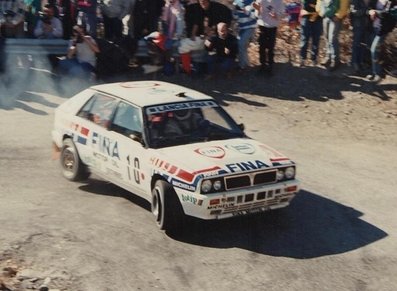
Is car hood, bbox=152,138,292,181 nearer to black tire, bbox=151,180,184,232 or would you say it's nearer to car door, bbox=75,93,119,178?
black tire, bbox=151,180,184,232

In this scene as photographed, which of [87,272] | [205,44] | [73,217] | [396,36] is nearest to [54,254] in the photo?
[87,272]

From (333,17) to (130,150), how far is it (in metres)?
8.12

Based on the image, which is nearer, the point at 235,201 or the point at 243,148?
the point at 235,201

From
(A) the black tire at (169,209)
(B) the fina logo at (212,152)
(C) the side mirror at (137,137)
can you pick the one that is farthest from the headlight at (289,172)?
(C) the side mirror at (137,137)

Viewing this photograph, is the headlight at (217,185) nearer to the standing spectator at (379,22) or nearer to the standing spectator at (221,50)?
the standing spectator at (221,50)

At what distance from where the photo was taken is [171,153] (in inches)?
354

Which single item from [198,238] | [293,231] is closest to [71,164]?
[198,238]

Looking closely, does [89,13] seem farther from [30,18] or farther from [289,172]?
[289,172]

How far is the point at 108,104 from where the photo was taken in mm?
10172

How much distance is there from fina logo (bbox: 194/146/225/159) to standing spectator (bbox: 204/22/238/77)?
287 inches

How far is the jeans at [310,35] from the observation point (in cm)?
1642

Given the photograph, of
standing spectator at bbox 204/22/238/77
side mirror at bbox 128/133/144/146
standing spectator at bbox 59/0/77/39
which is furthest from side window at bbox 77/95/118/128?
standing spectator at bbox 59/0/77/39

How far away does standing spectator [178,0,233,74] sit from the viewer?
53.0 ft

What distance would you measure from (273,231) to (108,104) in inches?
116
